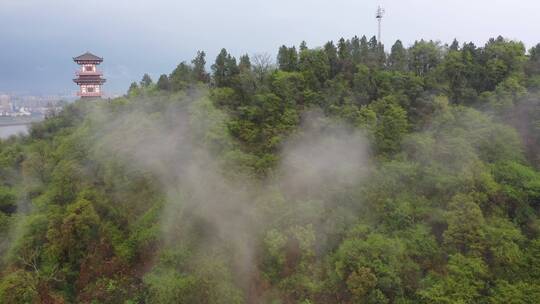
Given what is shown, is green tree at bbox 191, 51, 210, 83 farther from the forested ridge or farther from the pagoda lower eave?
the pagoda lower eave

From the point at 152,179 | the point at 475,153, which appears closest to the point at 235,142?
the point at 152,179

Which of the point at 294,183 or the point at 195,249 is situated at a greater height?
the point at 294,183

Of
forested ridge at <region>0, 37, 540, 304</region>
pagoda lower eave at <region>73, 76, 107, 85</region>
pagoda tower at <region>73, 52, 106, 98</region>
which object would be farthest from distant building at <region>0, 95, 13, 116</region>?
forested ridge at <region>0, 37, 540, 304</region>

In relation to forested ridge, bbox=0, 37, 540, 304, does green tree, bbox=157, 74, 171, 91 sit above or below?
above

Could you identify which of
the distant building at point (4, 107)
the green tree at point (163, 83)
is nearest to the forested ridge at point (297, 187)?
the green tree at point (163, 83)

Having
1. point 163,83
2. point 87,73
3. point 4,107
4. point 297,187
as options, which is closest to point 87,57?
point 87,73

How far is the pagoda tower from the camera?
31781 mm

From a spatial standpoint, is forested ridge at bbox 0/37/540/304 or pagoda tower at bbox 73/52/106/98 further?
pagoda tower at bbox 73/52/106/98

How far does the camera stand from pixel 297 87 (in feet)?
84.2

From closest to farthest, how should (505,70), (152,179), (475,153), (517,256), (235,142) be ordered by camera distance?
1. (517,256)
2. (475,153)
3. (152,179)
4. (235,142)
5. (505,70)

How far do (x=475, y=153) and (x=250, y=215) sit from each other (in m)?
10.1

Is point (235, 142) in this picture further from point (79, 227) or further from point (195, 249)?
point (79, 227)

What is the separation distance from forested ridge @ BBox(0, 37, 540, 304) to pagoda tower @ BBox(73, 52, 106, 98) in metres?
5.44

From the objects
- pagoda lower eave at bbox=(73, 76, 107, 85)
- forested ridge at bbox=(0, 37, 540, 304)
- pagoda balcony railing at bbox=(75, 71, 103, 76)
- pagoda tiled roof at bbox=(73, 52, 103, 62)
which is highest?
pagoda tiled roof at bbox=(73, 52, 103, 62)
